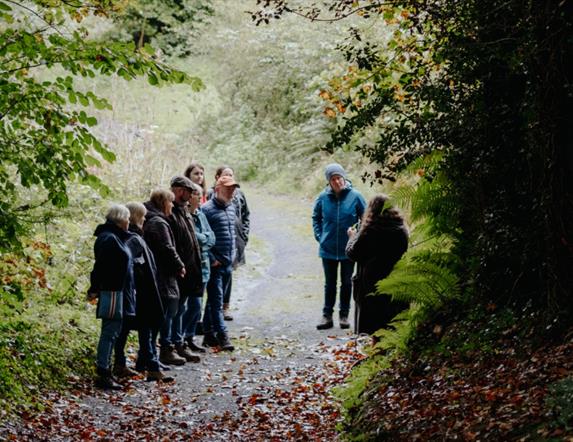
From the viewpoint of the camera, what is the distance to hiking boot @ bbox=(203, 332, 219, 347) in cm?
1107

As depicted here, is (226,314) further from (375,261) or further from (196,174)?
(375,261)

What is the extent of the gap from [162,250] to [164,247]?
5 centimetres

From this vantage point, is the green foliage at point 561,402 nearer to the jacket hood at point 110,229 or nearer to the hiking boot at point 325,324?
the jacket hood at point 110,229

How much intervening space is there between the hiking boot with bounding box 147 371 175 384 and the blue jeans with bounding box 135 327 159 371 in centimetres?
6

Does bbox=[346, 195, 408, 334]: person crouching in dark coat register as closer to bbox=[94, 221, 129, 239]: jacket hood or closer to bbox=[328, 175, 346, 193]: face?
bbox=[328, 175, 346, 193]: face

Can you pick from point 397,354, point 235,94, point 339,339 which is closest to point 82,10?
point 397,354

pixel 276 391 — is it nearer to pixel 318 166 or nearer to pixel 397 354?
pixel 397 354

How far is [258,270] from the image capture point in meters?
16.9

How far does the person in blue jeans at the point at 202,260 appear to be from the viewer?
10.3 metres

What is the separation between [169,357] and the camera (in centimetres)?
996

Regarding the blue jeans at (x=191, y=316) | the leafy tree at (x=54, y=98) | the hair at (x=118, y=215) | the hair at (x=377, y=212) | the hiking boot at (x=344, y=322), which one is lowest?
the hiking boot at (x=344, y=322)

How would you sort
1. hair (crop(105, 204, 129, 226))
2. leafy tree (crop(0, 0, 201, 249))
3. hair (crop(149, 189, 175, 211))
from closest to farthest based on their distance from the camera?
leafy tree (crop(0, 0, 201, 249)) → hair (crop(105, 204, 129, 226)) → hair (crop(149, 189, 175, 211))

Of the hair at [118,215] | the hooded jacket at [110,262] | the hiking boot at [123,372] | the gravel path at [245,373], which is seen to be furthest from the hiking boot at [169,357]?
the hair at [118,215]

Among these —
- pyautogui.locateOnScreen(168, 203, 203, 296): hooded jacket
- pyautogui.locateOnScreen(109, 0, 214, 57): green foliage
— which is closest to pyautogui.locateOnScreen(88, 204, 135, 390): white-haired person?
pyautogui.locateOnScreen(168, 203, 203, 296): hooded jacket
